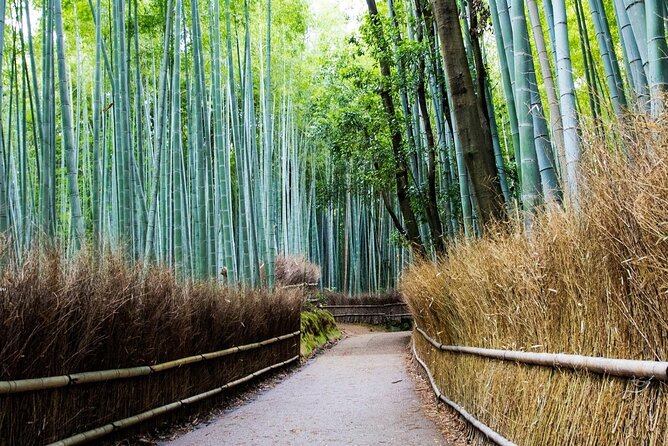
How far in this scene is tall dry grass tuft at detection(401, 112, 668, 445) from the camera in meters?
1.43

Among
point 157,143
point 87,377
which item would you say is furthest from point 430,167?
point 87,377

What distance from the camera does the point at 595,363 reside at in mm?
1734

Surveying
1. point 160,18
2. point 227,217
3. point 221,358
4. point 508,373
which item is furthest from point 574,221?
point 160,18

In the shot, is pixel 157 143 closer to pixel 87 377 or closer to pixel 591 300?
pixel 87 377

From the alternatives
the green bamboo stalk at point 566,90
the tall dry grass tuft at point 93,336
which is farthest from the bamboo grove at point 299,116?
the tall dry grass tuft at point 93,336

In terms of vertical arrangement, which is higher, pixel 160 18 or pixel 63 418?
pixel 160 18

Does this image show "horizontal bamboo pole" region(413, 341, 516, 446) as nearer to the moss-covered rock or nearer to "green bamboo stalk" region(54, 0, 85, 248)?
"green bamboo stalk" region(54, 0, 85, 248)

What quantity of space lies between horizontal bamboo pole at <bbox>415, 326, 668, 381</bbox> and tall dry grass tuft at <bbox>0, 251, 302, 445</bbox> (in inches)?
80.0

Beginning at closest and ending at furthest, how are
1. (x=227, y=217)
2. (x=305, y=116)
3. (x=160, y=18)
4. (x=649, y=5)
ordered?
(x=649, y=5) < (x=227, y=217) < (x=160, y=18) < (x=305, y=116)

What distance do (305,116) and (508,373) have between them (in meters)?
13.2

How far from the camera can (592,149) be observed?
1730mm

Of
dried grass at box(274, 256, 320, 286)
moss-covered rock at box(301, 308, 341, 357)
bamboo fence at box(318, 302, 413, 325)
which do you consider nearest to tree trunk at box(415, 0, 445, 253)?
moss-covered rock at box(301, 308, 341, 357)

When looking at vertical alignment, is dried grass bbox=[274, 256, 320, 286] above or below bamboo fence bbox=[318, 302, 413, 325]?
above

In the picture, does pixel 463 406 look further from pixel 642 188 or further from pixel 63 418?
pixel 642 188
